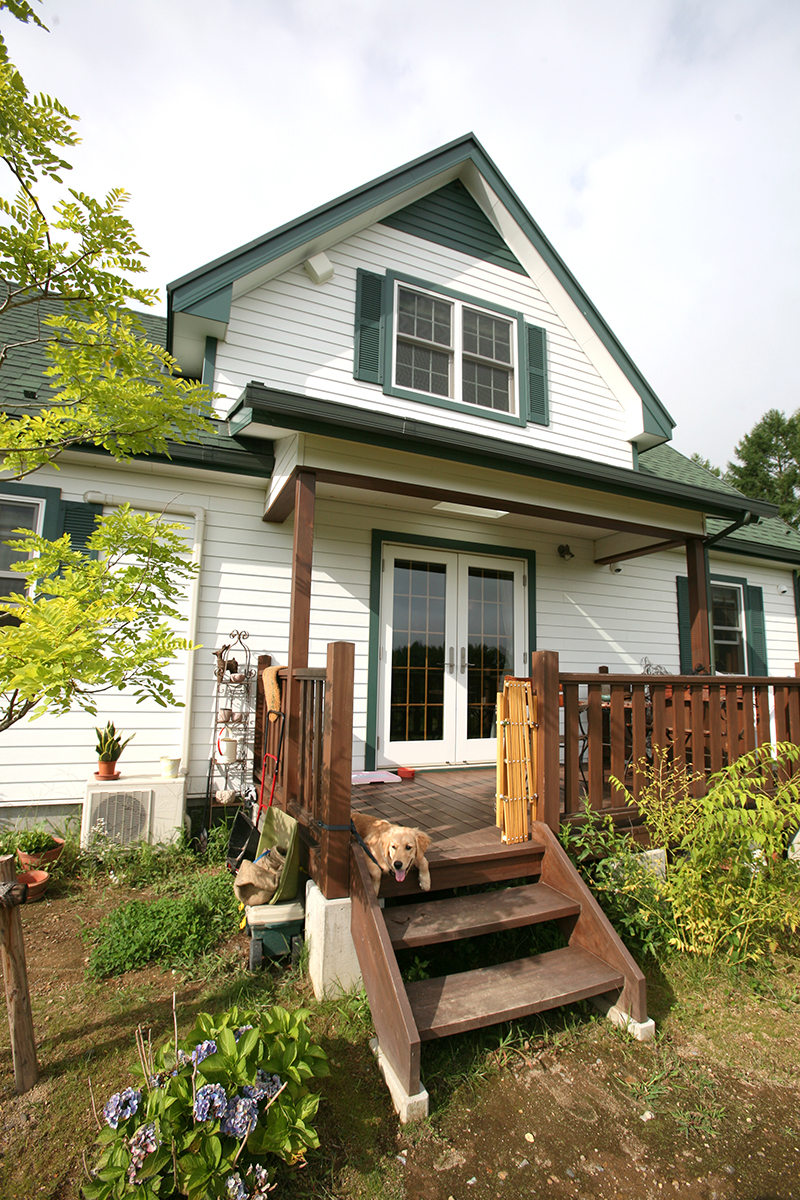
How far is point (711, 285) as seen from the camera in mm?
10328

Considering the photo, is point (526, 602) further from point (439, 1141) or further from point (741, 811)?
point (439, 1141)

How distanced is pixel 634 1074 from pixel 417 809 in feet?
6.33

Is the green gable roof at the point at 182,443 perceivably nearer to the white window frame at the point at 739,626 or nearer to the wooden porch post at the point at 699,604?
the wooden porch post at the point at 699,604

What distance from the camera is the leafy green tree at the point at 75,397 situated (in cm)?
182

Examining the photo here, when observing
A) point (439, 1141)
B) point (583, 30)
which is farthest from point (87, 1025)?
point (583, 30)

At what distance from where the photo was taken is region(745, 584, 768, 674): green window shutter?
27.1ft

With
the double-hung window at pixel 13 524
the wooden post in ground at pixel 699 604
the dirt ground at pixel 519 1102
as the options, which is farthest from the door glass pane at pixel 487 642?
the double-hung window at pixel 13 524

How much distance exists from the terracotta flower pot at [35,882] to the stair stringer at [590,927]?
3200 millimetres

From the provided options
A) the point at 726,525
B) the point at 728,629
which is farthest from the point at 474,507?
the point at 728,629

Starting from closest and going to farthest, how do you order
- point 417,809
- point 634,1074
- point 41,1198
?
point 41,1198
point 634,1074
point 417,809

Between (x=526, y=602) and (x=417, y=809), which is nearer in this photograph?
(x=417, y=809)

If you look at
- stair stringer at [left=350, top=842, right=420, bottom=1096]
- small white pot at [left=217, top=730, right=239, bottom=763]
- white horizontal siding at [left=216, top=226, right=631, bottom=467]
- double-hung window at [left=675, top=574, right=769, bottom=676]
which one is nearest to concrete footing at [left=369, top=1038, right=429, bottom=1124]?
stair stringer at [left=350, top=842, right=420, bottom=1096]

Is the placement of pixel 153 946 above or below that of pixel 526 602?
below

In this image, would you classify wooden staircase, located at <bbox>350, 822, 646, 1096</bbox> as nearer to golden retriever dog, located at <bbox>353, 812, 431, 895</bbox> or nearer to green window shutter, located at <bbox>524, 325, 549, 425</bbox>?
golden retriever dog, located at <bbox>353, 812, 431, 895</bbox>
